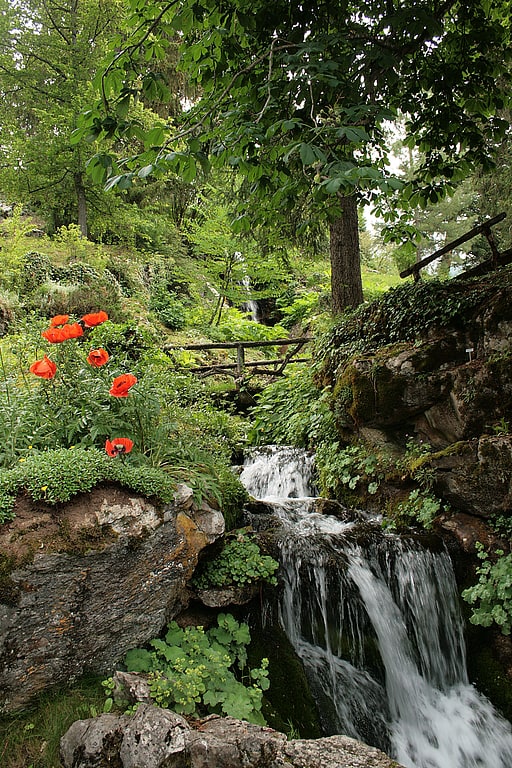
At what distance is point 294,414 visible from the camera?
319 inches

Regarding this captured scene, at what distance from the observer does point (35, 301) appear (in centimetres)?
902

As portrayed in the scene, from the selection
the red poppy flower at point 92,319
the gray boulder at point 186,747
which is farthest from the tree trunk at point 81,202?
the gray boulder at point 186,747

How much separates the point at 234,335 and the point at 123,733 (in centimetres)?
1183

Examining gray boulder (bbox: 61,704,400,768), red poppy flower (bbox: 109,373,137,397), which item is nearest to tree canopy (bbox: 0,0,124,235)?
red poppy flower (bbox: 109,373,137,397)

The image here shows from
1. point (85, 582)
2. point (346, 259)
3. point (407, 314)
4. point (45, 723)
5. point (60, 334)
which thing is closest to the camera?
point (45, 723)

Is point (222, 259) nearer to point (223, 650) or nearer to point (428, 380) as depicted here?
point (428, 380)

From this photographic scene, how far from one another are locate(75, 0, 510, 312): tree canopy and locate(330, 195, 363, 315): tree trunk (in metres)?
2.41

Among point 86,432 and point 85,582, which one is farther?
point 86,432

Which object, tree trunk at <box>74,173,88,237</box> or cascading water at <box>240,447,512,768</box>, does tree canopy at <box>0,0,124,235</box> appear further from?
cascading water at <box>240,447,512,768</box>

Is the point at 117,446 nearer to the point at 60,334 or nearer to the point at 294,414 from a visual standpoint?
the point at 60,334

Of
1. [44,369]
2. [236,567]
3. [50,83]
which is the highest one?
[50,83]

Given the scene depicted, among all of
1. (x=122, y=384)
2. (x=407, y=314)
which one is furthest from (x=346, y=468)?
(x=122, y=384)

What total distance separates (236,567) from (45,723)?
152 cm

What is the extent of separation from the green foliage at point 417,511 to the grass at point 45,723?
11.0 ft
